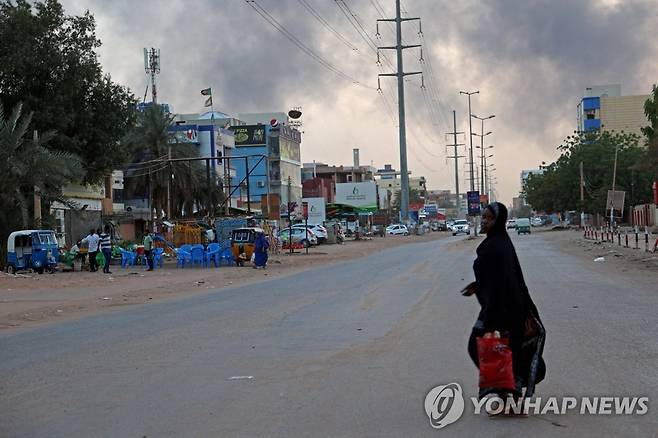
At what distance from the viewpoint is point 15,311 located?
1992 centimetres

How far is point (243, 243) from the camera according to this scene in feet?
127

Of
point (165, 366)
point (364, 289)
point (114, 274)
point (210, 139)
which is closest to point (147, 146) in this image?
point (210, 139)

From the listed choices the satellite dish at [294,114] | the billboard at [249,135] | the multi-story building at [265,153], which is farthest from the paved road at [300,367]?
the satellite dish at [294,114]

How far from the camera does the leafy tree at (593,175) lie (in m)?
82.3

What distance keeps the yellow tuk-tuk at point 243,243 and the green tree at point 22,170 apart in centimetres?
739

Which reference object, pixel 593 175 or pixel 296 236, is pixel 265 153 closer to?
pixel 593 175

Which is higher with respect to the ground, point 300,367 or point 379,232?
point 300,367

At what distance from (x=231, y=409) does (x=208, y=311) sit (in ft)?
33.2

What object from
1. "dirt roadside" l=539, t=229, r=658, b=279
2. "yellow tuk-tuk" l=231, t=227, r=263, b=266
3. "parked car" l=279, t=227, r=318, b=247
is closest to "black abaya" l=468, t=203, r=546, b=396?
"dirt roadside" l=539, t=229, r=658, b=279

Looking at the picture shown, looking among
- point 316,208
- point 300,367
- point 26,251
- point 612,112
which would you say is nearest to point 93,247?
point 26,251

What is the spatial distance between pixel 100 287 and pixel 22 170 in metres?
8.76

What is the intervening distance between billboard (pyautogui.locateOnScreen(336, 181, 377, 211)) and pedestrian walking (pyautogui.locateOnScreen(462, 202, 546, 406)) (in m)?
98.0

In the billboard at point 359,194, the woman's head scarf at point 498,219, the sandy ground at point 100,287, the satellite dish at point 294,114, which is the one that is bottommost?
the sandy ground at point 100,287

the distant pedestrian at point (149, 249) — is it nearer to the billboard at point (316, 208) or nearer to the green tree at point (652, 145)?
the green tree at point (652, 145)
